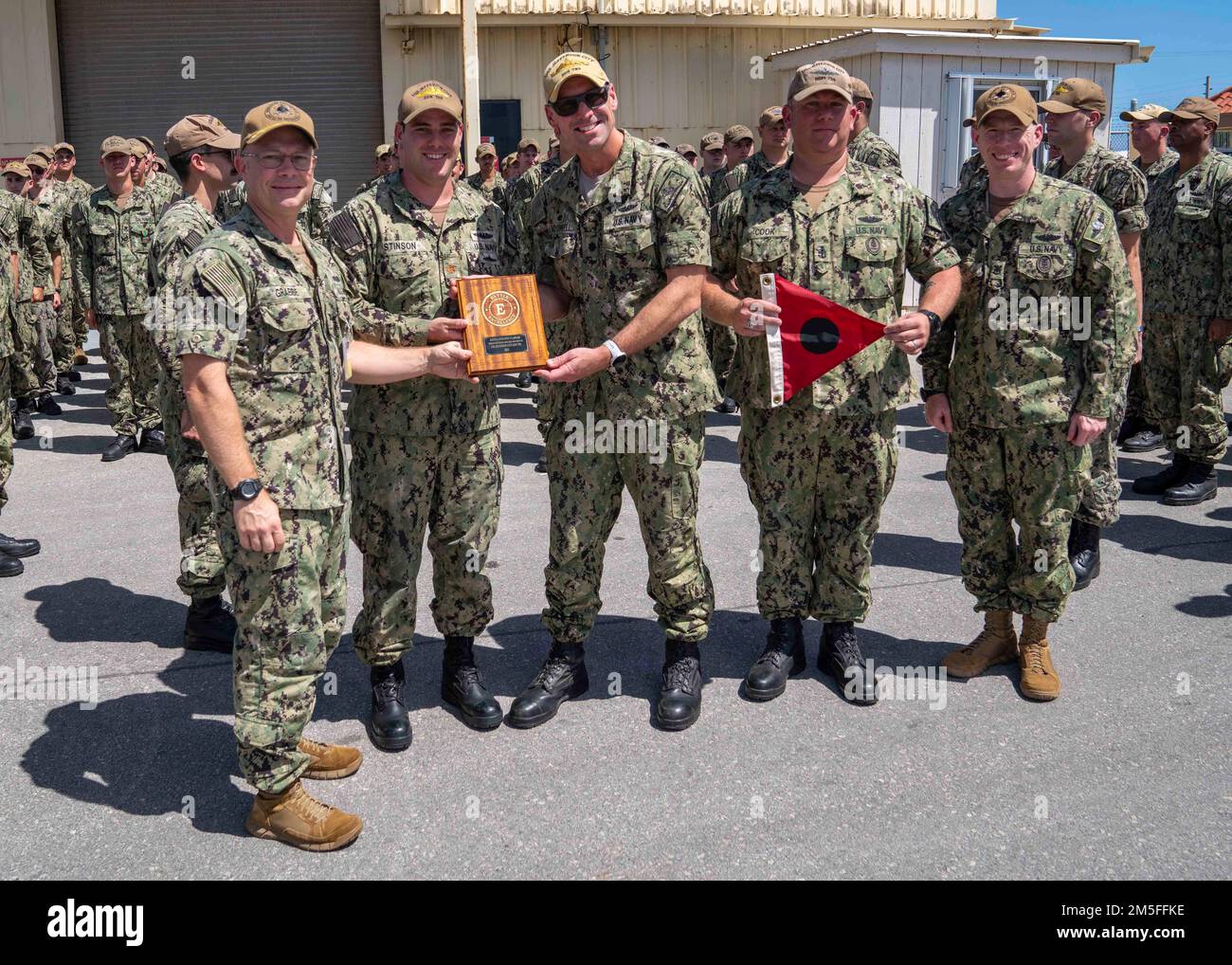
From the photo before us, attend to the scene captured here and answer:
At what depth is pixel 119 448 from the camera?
866cm

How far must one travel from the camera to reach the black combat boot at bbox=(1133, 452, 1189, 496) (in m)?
7.14

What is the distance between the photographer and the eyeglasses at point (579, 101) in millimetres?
3707

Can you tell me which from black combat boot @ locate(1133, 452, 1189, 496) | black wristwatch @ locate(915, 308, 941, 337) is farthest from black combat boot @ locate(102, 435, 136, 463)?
black combat boot @ locate(1133, 452, 1189, 496)

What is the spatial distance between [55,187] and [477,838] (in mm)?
11152

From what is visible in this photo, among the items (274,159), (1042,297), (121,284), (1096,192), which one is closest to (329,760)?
(274,159)

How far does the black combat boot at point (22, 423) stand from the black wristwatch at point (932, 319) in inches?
312

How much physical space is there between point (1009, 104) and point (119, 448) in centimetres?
718

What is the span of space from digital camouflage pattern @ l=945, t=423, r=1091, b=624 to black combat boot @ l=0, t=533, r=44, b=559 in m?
4.91

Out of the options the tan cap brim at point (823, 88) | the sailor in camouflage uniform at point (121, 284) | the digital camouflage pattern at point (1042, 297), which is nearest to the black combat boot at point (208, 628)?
the tan cap brim at point (823, 88)

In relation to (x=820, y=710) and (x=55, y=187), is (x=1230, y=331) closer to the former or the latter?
(x=820, y=710)

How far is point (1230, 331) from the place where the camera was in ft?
23.1

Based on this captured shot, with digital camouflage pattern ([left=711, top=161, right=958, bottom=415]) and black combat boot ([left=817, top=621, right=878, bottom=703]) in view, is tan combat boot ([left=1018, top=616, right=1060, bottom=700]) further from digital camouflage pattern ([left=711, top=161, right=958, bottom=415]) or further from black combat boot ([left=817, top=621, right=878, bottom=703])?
digital camouflage pattern ([left=711, top=161, right=958, bottom=415])

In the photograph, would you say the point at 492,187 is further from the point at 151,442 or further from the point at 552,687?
the point at 552,687

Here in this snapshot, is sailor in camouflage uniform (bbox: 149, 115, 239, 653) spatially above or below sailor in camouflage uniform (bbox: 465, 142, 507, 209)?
below
